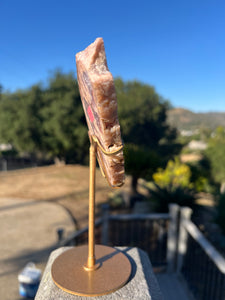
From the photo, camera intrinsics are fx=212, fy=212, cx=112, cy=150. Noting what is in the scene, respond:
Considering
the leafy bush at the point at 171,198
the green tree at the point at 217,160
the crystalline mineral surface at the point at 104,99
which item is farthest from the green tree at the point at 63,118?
the crystalline mineral surface at the point at 104,99

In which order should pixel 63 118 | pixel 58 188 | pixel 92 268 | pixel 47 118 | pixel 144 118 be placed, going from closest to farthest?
pixel 92 268 → pixel 58 188 → pixel 63 118 → pixel 47 118 → pixel 144 118

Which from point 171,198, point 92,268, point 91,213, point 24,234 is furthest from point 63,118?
point 92,268

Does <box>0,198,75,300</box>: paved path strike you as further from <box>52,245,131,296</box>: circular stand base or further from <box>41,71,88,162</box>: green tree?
<box>41,71,88,162</box>: green tree

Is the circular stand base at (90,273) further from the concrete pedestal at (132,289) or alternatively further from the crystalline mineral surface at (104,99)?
the crystalline mineral surface at (104,99)

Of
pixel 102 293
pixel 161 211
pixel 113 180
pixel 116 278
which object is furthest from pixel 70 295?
pixel 161 211

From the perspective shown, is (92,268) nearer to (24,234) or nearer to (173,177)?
(24,234)

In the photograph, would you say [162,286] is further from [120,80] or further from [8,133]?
[120,80]

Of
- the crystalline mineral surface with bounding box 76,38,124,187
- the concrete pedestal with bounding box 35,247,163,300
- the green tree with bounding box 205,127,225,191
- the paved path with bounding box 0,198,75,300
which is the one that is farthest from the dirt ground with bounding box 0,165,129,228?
the green tree with bounding box 205,127,225,191
